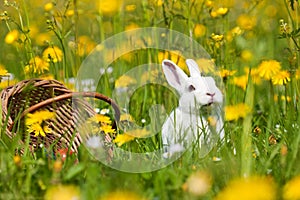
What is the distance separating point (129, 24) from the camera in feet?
14.1

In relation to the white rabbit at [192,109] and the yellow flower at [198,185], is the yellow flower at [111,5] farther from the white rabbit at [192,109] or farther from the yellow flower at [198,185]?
the yellow flower at [198,185]

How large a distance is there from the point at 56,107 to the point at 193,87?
63 cm

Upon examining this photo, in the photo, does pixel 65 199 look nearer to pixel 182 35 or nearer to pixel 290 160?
pixel 290 160

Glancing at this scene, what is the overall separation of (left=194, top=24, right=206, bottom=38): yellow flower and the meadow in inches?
0.4

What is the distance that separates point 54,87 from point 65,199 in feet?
4.08

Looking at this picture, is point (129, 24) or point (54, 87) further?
point (129, 24)

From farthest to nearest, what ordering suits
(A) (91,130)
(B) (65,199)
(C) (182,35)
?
1. (C) (182,35)
2. (A) (91,130)
3. (B) (65,199)

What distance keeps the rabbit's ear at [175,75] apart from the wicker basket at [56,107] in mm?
256

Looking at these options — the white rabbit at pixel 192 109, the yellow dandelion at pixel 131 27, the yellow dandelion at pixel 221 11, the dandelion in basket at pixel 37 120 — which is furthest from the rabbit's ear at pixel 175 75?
the yellow dandelion at pixel 131 27

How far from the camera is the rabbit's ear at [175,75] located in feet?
8.20

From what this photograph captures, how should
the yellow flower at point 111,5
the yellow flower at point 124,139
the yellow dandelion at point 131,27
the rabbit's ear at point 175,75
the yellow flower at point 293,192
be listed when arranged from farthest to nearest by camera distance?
the yellow dandelion at point 131,27 < the yellow flower at point 111,5 < the rabbit's ear at point 175,75 < the yellow flower at point 124,139 < the yellow flower at point 293,192

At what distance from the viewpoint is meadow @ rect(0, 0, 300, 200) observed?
1649 mm

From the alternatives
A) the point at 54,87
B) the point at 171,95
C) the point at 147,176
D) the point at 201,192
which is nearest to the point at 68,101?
the point at 54,87

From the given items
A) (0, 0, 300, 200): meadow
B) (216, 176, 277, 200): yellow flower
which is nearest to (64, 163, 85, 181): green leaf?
(0, 0, 300, 200): meadow
